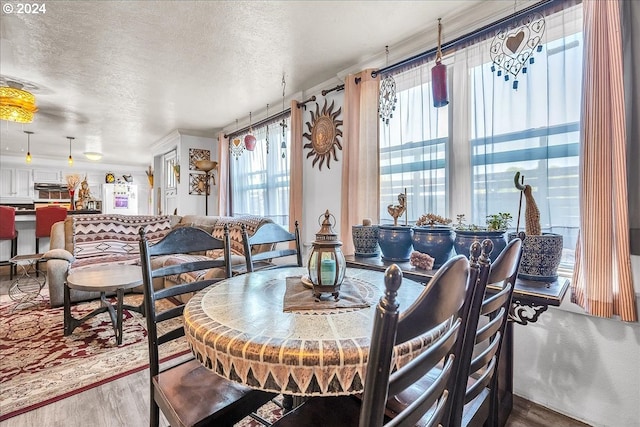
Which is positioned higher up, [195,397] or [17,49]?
[17,49]

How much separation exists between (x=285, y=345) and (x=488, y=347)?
627mm

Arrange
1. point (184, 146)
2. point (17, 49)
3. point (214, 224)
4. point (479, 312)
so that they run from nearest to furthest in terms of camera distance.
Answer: point (479, 312) → point (17, 49) → point (214, 224) → point (184, 146)

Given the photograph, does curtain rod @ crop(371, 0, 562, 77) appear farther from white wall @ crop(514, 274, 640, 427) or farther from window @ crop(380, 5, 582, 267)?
white wall @ crop(514, 274, 640, 427)

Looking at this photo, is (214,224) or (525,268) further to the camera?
(214,224)

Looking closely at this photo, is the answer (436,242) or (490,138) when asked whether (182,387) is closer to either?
(436,242)

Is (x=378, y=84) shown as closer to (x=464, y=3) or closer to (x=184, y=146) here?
(x=464, y=3)

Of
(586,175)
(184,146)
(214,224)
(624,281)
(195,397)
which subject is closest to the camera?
(195,397)

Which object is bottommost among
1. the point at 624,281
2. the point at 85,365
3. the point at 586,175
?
the point at 85,365

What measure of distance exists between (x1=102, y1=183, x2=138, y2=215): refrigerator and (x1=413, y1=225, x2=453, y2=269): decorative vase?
1009cm

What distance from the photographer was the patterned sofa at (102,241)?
3.09 m

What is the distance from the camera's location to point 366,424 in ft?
1.42

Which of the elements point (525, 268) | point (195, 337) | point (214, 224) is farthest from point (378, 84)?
point (214, 224)

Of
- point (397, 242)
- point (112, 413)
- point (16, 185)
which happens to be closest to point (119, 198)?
point (16, 185)

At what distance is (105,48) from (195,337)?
9.23ft
